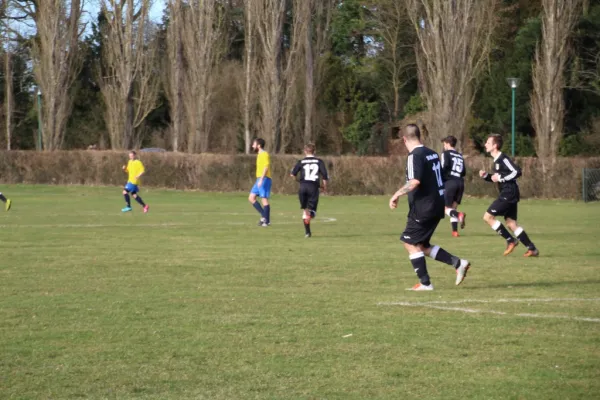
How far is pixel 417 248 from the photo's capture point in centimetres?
1184

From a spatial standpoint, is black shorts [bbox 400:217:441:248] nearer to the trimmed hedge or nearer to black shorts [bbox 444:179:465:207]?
black shorts [bbox 444:179:465:207]

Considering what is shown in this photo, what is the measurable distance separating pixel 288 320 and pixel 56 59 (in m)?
46.4

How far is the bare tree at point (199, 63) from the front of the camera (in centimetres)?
5006

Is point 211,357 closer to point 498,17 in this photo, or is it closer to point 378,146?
point 498,17

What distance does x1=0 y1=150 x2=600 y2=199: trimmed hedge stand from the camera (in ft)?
128

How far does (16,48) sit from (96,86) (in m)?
5.69

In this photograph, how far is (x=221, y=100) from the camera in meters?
63.8

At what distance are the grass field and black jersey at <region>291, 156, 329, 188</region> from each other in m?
1.95

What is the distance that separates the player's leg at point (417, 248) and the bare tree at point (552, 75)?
31564 millimetres

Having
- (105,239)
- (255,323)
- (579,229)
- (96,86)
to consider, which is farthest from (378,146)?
(255,323)

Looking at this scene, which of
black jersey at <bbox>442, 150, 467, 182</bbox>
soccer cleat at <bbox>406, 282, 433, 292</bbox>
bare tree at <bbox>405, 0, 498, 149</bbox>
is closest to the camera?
soccer cleat at <bbox>406, 282, 433, 292</bbox>

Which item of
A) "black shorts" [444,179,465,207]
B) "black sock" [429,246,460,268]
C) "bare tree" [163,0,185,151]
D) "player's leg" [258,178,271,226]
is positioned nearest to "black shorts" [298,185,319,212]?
"player's leg" [258,178,271,226]

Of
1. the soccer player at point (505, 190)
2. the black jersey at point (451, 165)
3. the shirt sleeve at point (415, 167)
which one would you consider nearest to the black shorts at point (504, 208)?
the soccer player at point (505, 190)

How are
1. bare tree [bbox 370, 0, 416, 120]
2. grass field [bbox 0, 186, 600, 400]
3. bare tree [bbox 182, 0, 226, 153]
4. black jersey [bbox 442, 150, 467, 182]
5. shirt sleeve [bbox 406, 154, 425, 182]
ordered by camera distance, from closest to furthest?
grass field [bbox 0, 186, 600, 400], shirt sleeve [bbox 406, 154, 425, 182], black jersey [bbox 442, 150, 467, 182], bare tree [bbox 182, 0, 226, 153], bare tree [bbox 370, 0, 416, 120]
